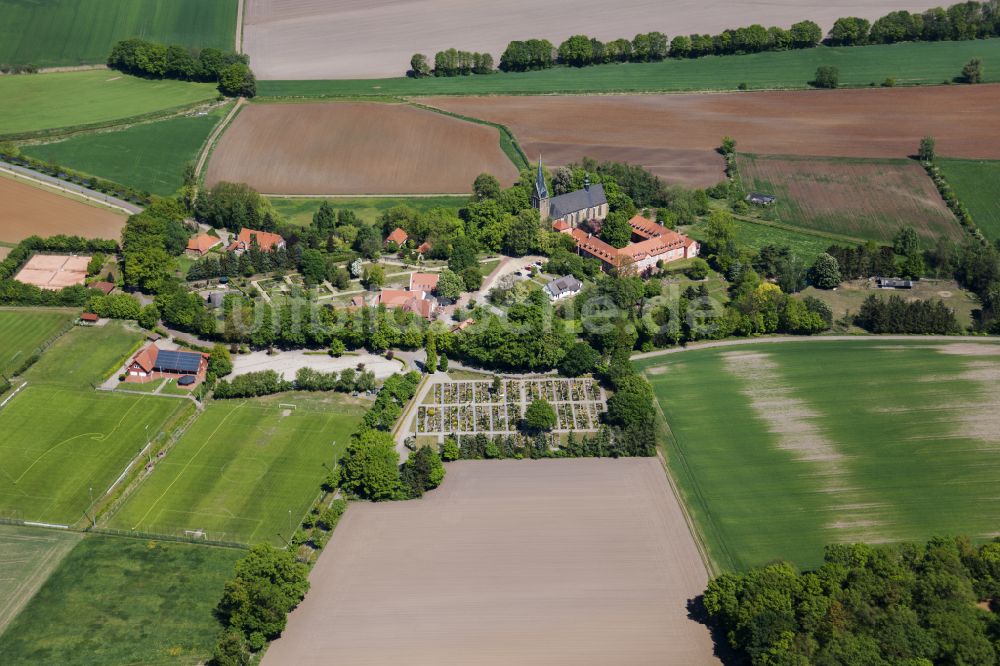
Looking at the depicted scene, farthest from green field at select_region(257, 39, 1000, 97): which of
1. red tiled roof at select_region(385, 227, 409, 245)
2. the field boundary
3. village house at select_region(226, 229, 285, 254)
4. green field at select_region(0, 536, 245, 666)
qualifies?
green field at select_region(0, 536, 245, 666)

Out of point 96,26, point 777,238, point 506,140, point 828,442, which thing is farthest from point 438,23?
point 828,442

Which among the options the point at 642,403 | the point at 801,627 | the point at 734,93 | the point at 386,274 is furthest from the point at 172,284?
the point at 734,93

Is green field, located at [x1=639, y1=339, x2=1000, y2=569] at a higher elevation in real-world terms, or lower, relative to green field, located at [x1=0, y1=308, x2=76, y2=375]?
lower

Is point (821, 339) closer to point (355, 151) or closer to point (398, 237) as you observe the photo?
point (398, 237)

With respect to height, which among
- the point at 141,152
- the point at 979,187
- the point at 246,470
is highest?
the point at 141,152

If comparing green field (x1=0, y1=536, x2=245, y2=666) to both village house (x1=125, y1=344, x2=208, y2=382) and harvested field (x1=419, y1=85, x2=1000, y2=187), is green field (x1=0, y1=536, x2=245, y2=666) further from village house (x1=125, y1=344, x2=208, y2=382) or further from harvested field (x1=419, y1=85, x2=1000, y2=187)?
harvested field (x1=419, y1=85, x2=1000, y2=187)

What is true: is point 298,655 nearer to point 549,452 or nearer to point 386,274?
point 549,452
